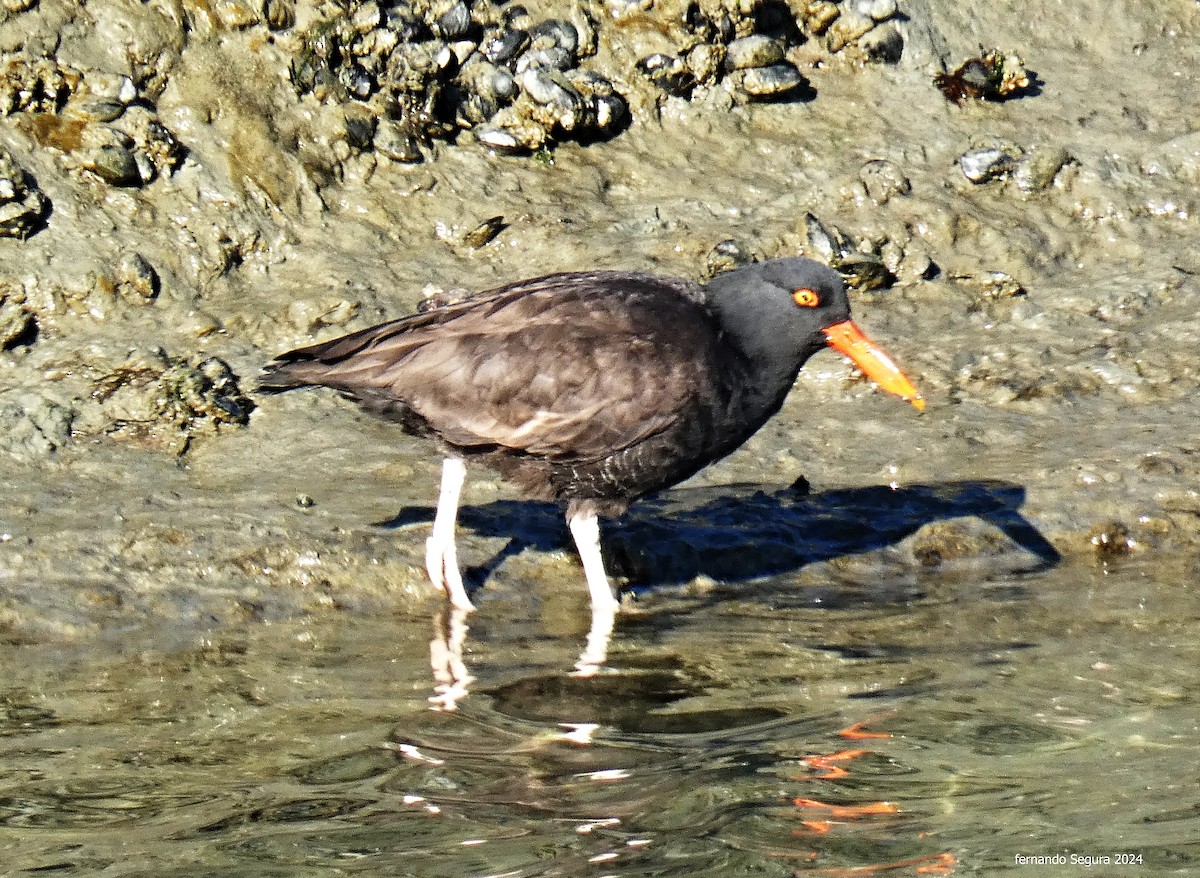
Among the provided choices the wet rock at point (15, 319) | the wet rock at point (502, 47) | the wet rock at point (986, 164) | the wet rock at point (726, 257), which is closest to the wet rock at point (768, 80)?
the wet rock at point (986, 164)

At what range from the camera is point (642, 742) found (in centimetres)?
463

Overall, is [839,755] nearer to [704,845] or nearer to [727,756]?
[727,756]

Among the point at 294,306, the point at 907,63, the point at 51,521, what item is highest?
the point at 907,63

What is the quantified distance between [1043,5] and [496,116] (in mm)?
4051

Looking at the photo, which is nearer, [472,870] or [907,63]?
[472,870]

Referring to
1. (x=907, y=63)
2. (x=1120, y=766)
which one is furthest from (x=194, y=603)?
(x=907, y=63)

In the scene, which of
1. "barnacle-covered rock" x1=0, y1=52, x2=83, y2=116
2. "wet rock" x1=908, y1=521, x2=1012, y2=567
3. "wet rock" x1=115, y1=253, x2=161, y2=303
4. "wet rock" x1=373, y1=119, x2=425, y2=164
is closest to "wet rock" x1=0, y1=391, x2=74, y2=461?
"wet rock" x1=115, y1=253, x2=161, y2=303

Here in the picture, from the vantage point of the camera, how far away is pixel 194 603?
20.3 feet

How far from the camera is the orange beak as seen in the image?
20.9 feet

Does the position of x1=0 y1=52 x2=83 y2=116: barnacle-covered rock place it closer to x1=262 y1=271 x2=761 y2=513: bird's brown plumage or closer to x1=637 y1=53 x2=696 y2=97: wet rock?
x1=262 y1=271 x2=761 y2=513: bird's brown plumage

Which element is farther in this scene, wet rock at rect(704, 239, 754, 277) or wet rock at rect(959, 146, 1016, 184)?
wet rock at rect(959, 146, 1016, 184)

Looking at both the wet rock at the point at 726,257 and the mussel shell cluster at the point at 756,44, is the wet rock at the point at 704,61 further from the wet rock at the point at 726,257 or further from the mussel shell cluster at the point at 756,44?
the wet rock at the point at 726,257

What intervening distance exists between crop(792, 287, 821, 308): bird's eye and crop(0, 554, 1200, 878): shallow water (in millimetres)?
1197

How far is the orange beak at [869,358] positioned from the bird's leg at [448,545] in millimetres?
1606
